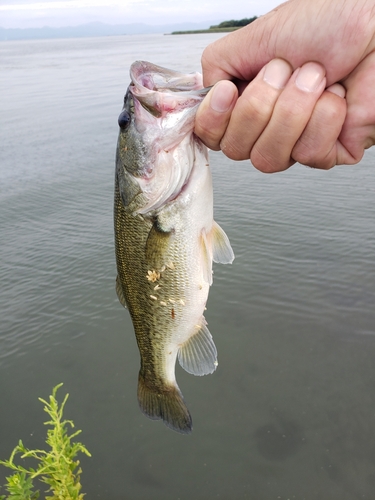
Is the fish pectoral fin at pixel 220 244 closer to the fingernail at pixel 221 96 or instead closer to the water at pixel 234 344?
the fingernail at pixel 221 96

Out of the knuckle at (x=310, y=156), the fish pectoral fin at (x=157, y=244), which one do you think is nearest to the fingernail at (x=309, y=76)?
the knuckle at (x=310, y=156)

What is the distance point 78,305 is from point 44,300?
1.87ft

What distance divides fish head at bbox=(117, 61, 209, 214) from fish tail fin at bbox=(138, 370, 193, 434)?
123 cm

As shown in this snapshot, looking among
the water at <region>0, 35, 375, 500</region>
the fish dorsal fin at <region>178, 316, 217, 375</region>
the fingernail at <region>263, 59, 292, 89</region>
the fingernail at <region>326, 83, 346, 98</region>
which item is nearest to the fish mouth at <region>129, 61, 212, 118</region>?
the fingernail at <region>263, 59, 292, 89</region>

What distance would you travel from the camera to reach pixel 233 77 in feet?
6.43

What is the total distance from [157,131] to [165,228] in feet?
1.59

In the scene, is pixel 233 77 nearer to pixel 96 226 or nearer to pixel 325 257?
pixel 325 257

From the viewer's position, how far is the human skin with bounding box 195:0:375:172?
162 centimetres

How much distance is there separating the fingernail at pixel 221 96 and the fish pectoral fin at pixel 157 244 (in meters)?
0.69

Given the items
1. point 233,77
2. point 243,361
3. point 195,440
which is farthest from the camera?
point 243,361

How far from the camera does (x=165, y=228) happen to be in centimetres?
224

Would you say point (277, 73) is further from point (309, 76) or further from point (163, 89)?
point (163, 89)

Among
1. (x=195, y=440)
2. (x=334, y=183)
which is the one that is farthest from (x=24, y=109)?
→ (x=195, y=440)

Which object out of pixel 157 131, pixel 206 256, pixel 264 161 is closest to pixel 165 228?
pixel 206 256
